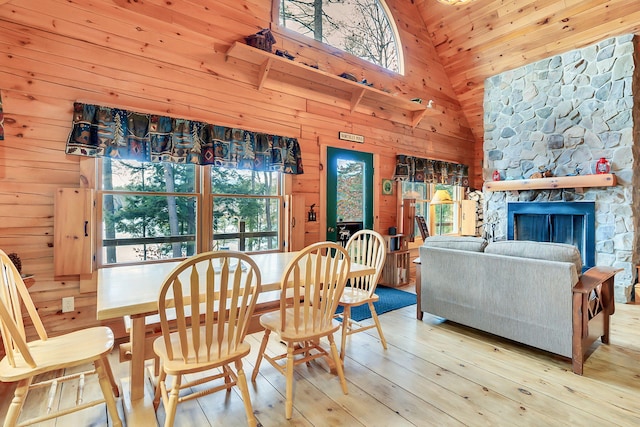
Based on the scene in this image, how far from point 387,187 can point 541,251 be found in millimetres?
2717

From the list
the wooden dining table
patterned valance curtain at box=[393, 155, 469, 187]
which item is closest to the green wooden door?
patterned valance curtain at box=[393, 155, 469, 187]

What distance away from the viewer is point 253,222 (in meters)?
3.61

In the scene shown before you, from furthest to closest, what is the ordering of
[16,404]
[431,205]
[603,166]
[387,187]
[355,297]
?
[431,205] → [387,187] → [603,166] → [355,297] → [16,404]

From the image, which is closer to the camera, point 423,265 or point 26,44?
point 26,44

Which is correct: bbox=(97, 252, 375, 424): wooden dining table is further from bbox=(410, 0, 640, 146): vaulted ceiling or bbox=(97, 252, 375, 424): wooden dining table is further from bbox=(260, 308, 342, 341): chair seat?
bbox=(410, 0, 640, 146): vaulted ceiling

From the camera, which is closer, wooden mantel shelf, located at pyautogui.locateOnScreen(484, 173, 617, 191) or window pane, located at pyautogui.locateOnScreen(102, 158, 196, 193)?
window pane, located at pyautogui.locateOnScreen(102, 158, 196, 193)

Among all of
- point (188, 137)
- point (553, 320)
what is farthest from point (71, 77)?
point (553, 320)

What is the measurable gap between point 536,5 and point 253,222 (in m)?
4.50

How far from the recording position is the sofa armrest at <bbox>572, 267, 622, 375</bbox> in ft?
7.05

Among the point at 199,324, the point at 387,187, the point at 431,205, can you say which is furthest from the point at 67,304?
the point at 431,205

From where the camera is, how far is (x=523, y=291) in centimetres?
239

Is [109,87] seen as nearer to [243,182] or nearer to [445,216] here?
[243,182]

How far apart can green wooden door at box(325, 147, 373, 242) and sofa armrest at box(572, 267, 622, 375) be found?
8.61ft

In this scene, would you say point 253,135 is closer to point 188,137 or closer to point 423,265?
point 188,137
